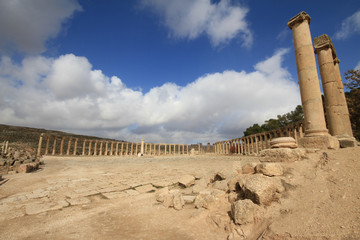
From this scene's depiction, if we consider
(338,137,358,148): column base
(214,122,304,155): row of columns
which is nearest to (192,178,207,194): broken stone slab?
(338,137,358,148): column base

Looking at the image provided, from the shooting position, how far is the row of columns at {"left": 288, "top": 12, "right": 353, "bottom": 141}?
6754mm

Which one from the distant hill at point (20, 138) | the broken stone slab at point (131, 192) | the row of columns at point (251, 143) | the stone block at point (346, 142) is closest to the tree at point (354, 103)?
the row of columns at point (251, 143)

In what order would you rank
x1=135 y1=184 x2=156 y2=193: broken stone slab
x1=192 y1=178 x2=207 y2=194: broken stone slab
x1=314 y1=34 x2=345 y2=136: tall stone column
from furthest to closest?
x1=314 y1=34 x2=345 y2=136: tall stone column < x1=135 y1=184 x2=156 y2=193: broken stone slab < x1=192 y1=178 x2=207 y2=194: broken stone slab

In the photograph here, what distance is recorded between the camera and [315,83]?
6875 mm

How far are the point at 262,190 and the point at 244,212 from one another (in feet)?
1.89

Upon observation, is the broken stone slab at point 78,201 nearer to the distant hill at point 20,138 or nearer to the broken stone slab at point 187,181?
the broken stone slab at point 187,181

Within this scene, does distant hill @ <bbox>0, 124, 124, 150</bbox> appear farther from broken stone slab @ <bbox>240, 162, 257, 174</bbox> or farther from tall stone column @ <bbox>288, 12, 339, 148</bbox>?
tall stone column @ <bbox>288, 12, 339, 148</bbox>

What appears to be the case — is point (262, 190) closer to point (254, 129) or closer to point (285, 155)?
point (285, 155)

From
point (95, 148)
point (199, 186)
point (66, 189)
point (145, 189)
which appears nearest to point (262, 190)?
point (199, 186)

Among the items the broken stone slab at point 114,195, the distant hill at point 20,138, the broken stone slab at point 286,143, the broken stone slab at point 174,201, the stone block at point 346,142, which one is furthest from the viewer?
the distant hill at point 20,138

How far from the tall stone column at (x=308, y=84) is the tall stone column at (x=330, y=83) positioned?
2313mm

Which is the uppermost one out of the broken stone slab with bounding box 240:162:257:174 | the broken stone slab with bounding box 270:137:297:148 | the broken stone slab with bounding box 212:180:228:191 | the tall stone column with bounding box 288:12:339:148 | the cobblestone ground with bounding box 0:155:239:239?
the tall stone column with bounding box 288:12:339:148

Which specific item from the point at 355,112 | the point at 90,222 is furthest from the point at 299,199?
the point at 355,112

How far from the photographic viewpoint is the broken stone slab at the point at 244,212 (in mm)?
3329
